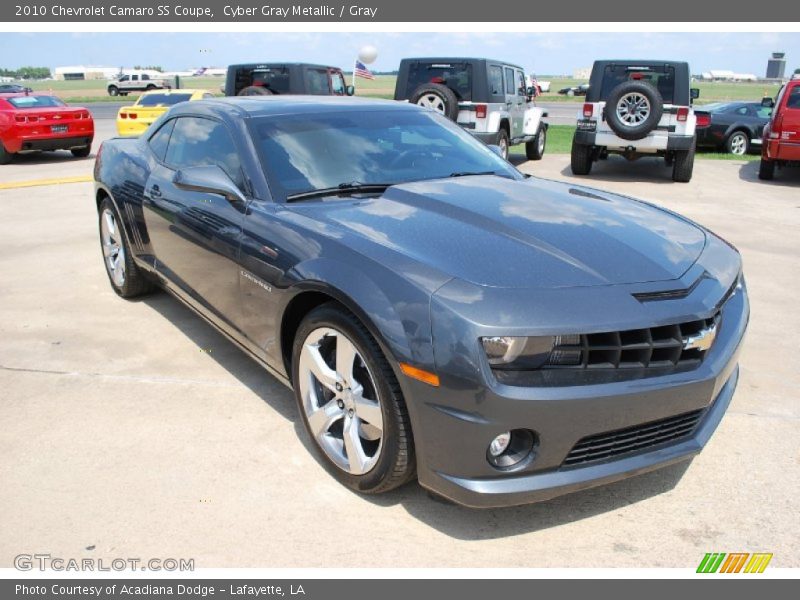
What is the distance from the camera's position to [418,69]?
13.0 m

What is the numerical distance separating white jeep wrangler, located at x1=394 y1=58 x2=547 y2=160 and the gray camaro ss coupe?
8.59 m

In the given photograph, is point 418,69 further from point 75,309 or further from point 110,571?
point 110,571

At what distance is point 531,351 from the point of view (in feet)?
7.89

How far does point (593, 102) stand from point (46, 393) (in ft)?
36.1

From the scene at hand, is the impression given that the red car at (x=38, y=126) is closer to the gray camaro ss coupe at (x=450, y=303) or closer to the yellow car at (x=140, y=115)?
the yellow car at (x=140, y=115)

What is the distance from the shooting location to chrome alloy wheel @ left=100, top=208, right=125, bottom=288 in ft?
17.7

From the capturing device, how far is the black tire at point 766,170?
1230 centimetres

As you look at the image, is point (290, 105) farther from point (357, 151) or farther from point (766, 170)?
point (766, 170)

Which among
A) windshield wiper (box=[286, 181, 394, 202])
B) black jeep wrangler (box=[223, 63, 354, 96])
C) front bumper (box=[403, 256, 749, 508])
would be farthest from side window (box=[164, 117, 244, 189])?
black jeep wrangler (box=[223, 63, 354, 96])

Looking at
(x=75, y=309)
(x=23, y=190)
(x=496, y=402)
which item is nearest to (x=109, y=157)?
(x=75, y=309)

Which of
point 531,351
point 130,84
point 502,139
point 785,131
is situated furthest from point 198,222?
point 130,84

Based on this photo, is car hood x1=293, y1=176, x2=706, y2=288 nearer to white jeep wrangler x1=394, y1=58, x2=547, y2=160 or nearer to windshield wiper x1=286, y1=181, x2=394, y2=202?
windshield wiper x1=286, y1=181, x2=394, y2=202

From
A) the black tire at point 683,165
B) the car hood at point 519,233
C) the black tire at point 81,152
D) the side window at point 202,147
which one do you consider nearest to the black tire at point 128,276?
the side window at point 202,147

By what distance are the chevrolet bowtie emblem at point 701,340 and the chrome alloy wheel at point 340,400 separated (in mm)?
1148
